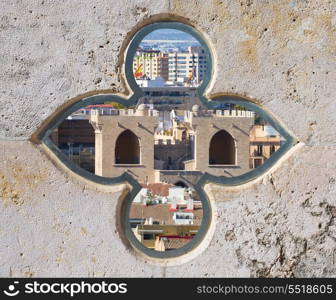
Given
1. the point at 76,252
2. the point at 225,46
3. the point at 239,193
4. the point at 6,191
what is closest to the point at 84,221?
the point at 76,252

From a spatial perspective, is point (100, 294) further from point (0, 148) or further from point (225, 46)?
point (225, 46)

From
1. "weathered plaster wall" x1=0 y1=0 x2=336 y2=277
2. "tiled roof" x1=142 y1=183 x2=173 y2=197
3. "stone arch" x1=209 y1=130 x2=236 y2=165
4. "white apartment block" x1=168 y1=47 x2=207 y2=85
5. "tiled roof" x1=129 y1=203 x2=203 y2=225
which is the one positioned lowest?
"weathered plaster wall" x1=0 y1=0 x2=336 y2=277

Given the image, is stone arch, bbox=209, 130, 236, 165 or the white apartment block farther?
the white apartment block

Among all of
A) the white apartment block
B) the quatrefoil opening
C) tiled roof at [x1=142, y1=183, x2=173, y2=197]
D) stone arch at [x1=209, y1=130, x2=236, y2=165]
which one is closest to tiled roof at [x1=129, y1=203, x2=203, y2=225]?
the quatrefoil opening

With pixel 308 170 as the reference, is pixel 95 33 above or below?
above

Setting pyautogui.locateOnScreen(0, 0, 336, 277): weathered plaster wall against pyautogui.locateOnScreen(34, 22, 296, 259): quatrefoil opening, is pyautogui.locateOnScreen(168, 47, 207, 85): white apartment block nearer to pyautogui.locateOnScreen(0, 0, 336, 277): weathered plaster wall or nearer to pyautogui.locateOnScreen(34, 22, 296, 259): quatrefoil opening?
pyautogui.locateOnScreen(34, 22, 296, 259): quatrefoil opening

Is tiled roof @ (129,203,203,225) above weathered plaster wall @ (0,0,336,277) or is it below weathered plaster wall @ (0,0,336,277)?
above

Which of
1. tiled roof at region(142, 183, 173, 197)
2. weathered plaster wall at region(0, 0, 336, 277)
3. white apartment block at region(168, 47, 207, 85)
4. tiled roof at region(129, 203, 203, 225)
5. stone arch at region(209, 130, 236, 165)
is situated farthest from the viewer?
white apartment block at region(168, 47, 207, 85)

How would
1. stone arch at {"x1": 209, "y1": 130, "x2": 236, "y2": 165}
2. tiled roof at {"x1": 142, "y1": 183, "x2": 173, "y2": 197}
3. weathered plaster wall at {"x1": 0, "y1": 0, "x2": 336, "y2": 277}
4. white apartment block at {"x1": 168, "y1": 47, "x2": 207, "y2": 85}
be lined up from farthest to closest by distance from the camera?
1. white apartment block at {"x1": 168, "y1": 47, "x2": 207, "y2": 85}
2. stone arch at {"x1": 209, "y1": 130, "x2": 236, "y2": 165}
3. tiled roof at {"x1": 142, "y1": 183, "x2": 173, "y2": 197}
4. weathered plaster wall at {"x1": 0, "y1": 0, "x2": 336, "y2": 277}
